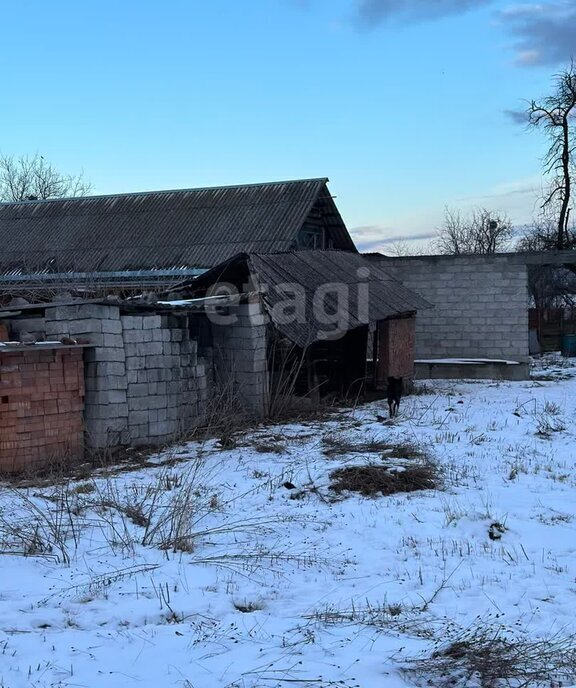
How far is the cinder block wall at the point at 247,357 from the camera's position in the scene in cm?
1117

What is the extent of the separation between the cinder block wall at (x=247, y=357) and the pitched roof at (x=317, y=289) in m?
0.35

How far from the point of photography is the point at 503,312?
1800 centimetres

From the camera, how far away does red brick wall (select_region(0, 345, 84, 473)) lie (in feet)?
26.5

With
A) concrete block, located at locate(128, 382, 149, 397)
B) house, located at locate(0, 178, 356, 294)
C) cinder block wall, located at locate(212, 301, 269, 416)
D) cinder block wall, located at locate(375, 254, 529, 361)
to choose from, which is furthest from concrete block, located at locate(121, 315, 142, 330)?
cinder block wall, located at locate(375, 254, 529, 361)

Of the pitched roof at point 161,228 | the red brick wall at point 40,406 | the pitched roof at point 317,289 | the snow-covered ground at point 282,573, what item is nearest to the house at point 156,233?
the pitched roof at point 161,228

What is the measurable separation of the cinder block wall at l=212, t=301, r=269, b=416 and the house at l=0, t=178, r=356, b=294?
7.21 metres

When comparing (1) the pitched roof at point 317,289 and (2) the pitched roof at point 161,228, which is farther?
(2) the pitched roof at point 161,228

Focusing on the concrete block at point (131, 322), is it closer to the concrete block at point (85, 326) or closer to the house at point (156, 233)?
the concrete block at point (85, 326)

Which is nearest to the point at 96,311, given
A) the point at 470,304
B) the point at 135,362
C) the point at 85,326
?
the point at 85,326

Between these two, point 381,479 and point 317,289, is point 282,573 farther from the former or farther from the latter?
point 317,289

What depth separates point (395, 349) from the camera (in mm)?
15188

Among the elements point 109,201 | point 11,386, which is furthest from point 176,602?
point 109,201

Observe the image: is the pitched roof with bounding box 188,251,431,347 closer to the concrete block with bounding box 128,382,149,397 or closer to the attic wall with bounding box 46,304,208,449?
the attic wall with bounding box 46,304,208,449

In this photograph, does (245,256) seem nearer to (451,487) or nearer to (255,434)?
(255,434)
